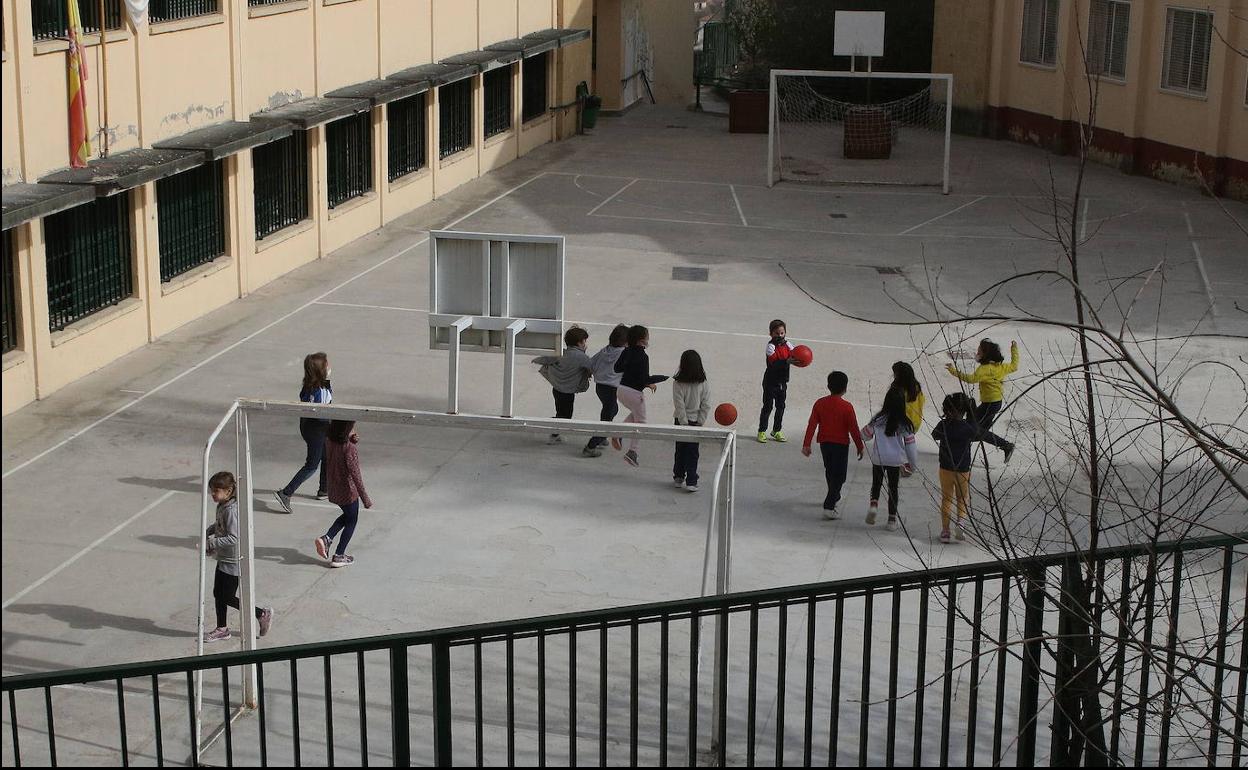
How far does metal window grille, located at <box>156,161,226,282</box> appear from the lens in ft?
64.1

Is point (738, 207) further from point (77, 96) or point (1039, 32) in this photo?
point (77, 96)

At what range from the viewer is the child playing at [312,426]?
13.2 meters

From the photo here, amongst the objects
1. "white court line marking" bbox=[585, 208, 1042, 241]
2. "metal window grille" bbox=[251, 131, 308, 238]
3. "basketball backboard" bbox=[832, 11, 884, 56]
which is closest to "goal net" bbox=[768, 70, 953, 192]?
"basketball backboard" bbox=[832, 11, 884, 56]

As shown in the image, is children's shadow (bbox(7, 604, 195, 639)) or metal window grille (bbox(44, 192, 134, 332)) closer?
children's shadow (bbox(7, 604, 195, 639))

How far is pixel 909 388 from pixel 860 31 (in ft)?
76.2

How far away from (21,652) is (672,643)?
14.8 feet

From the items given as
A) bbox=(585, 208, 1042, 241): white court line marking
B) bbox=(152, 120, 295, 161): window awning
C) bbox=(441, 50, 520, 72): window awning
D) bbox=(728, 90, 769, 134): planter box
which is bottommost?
bbox=(585, 208, 1042, 241): white court line marking

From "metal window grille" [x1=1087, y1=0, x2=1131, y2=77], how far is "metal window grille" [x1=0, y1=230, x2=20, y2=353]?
81.1ft

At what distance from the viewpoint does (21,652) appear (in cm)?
1071

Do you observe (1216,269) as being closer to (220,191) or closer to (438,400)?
(438,400)

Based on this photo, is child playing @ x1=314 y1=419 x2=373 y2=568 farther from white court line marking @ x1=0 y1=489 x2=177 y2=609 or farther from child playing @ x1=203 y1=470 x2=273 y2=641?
white court line marking @ x1=0 y1=489 x2=177 y2=609

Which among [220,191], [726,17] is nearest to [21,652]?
[220,191]

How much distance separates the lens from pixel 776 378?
15.1 m

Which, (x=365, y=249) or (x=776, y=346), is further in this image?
(x=365, y=249)
